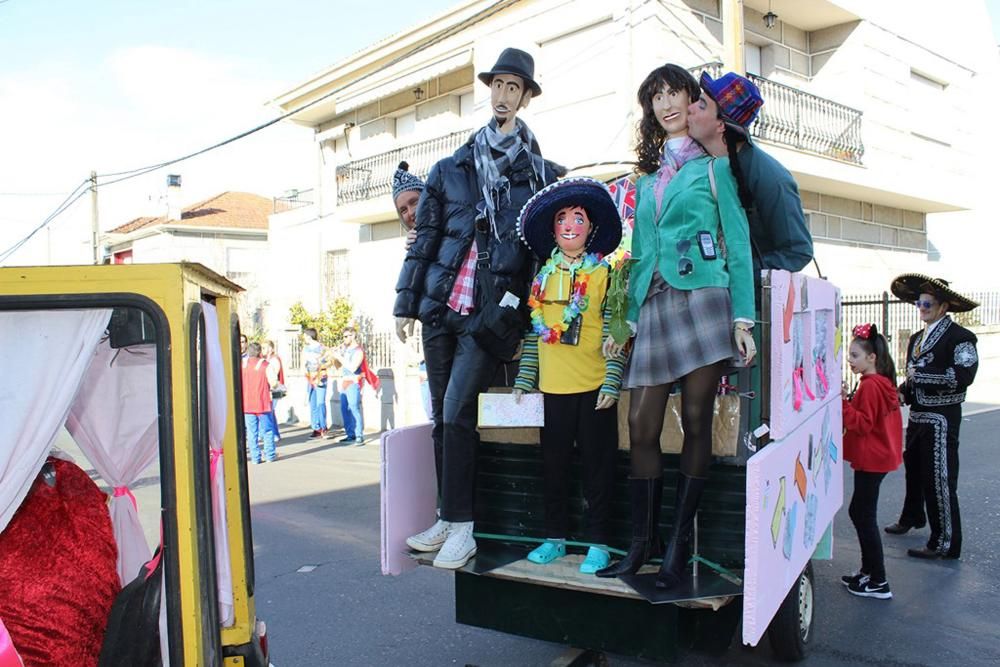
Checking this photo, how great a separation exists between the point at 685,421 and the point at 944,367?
3500 mm

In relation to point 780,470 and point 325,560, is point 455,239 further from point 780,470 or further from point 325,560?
point 325,560

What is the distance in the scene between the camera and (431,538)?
12.1 ft

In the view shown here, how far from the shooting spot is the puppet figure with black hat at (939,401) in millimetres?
5789

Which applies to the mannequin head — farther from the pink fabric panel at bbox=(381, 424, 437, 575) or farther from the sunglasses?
the pink fabric panel at bbox=(381, 424, 437, 575)

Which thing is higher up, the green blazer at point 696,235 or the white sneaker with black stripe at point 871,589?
the green blazer at point 696,235

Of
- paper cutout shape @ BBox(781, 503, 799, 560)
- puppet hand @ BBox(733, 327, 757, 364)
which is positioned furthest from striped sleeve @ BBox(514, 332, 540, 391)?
paper cutout shape @ BBox(781, 503, 799, 560)

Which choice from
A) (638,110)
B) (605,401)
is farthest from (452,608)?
(638,110)

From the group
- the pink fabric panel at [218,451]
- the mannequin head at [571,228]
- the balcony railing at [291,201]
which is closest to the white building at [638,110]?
the balcony railing at [291,201]

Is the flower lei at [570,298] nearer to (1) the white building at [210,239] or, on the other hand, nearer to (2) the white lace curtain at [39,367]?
(2) the white lace curtain at [39,367]

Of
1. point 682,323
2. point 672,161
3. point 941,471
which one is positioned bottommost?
point 941,471

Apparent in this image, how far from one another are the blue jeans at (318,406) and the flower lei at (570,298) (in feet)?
36.1

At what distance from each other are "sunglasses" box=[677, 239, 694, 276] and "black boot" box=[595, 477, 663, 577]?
829 millimetres

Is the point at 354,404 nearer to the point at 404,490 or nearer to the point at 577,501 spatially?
the point at 404,490

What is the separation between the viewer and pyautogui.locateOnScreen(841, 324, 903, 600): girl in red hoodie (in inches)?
199
